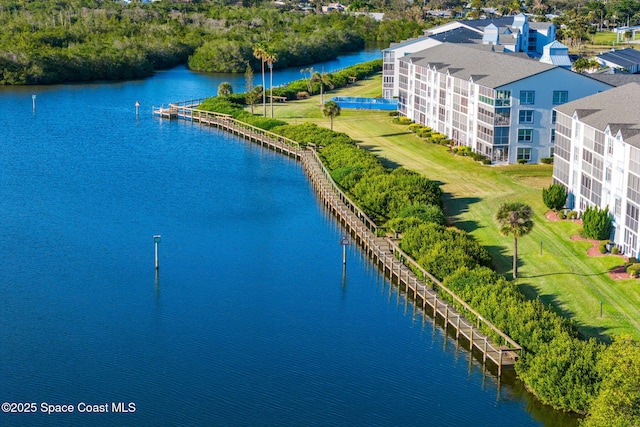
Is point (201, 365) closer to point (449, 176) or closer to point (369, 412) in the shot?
point (369, 412)

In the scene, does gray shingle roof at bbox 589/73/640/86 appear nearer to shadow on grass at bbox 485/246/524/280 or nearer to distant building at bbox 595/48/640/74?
distant building at bbox 595/48/640/74

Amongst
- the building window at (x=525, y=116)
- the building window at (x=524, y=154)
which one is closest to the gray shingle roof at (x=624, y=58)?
the building window at (x=524, y=154)

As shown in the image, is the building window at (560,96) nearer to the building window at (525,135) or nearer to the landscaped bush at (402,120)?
the building window at (525,135)

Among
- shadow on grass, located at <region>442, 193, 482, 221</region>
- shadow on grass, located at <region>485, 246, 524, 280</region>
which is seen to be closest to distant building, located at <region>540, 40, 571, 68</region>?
shadow on grass, located at <region>442, 193, 482, 221</region>

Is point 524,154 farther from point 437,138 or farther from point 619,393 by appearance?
point 619,393

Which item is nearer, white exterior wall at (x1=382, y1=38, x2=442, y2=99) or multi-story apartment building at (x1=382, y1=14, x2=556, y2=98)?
white exterior wall at (x1=382, y1=38, x2=442, y2=99)

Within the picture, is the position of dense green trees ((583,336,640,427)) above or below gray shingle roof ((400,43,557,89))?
below

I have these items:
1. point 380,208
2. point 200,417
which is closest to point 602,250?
point 380,208
